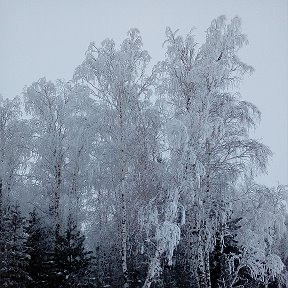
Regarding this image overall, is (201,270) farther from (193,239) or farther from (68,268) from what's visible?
(68,268)

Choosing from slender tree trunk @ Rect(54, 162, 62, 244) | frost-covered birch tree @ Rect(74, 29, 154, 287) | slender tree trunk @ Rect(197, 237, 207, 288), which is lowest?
slender tree trunk @ Rect(197, 237, 207, 288)

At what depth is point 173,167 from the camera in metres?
13.6

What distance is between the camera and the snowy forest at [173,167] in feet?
41.8

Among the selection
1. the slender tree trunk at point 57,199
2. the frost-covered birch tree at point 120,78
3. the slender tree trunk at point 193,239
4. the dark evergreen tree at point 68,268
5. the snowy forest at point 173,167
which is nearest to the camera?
the dark evergreen tree at point 68,268

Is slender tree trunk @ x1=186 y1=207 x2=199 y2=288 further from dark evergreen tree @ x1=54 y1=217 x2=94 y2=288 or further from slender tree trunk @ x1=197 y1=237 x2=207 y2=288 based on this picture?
dark evergreen tree @ x1=54 y1=217 x2=94 y2=288

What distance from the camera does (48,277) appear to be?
12695 mm

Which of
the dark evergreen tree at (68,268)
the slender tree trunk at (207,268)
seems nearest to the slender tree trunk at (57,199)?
the dark evergreen tree at (68,268)

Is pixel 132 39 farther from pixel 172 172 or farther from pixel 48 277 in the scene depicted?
pixel 48 277

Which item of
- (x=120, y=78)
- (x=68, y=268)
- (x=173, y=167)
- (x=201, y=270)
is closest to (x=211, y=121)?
(x=173, y=167)

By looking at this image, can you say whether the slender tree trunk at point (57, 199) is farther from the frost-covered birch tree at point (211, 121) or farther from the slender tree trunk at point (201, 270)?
the slender tree trunk at point (201, 270)

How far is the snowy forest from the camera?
1273 cm

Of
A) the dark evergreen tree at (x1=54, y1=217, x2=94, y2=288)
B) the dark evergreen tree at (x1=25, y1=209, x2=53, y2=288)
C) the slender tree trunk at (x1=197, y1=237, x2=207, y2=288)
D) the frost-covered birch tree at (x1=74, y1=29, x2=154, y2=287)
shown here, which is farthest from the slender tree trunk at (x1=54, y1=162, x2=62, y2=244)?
the slender tree trunk at (x1=197, y1=237, x2=207, y2=288)

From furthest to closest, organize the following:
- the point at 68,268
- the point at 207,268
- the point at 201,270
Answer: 1. the point at 207,268
2. the point at 68,268
3. the point at 201,270

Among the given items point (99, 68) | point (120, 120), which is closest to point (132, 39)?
point (99, 68)
